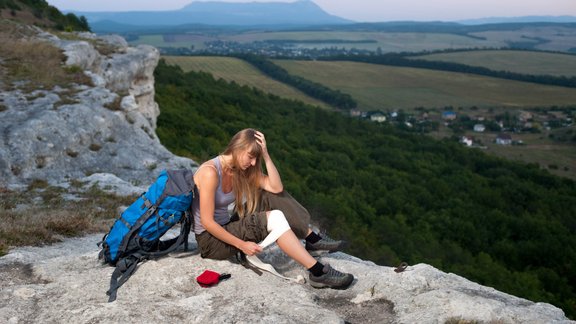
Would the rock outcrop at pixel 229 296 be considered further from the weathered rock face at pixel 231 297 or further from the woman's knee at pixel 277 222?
the woman's knee at pixel 277 222

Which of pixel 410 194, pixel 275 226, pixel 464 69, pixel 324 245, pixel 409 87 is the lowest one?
pixel 410 194

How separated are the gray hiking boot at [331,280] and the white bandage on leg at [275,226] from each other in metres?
0.56

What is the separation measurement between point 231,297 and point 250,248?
0.59 metres

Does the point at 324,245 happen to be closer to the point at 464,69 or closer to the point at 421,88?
the point at 421,88

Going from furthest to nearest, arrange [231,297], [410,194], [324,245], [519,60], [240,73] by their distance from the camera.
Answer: [519,60] → [240,73] → [410,194] → [324,245] → [231,297]

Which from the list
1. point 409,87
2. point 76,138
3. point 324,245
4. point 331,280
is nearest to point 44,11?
point 76,138

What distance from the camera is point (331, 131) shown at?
5103 centimetres

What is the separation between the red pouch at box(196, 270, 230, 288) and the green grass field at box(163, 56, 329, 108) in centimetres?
7721

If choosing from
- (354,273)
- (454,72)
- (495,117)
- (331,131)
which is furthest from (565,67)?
(354,273)

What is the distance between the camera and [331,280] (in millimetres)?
5309

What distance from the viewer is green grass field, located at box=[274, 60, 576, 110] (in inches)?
3846

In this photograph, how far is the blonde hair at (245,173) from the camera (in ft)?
17.5

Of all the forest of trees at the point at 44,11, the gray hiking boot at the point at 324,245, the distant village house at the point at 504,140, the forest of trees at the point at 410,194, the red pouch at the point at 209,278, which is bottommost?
the distant village house at the point at 504,140

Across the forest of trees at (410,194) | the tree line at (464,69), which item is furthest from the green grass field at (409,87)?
the forest of trees at (410,194)
